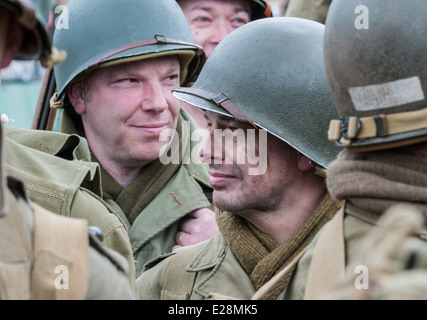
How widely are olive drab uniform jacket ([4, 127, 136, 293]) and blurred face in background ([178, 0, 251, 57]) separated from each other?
10.6ft

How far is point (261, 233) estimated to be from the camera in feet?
13.5

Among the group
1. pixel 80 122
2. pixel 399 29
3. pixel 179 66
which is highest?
pixel 399 29

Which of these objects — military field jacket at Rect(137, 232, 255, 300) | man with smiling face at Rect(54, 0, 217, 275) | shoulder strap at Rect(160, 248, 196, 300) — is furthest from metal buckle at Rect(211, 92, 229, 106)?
man with smiling face at Rect(54, 0, 217, 275)

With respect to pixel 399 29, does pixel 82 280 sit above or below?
below

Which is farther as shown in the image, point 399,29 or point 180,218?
point 180,218

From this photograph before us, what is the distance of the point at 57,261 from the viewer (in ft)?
7.47

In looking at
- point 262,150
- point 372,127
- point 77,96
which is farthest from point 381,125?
point 77,96

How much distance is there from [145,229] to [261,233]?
1.07 metres

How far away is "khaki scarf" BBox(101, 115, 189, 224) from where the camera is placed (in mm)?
5094

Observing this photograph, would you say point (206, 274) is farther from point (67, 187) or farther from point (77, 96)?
point (77, 96)

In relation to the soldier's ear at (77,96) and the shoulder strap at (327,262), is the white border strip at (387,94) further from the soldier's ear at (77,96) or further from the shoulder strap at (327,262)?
the soldier's ear at (77,96)
